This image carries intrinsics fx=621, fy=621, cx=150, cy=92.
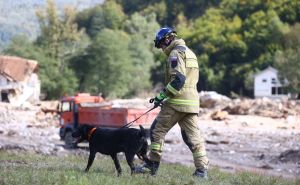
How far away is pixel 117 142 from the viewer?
1012 centimetres

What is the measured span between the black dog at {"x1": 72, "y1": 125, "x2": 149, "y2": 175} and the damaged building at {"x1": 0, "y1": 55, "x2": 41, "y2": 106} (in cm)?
4834

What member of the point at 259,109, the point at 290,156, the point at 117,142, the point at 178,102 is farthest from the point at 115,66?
the point at 178,102

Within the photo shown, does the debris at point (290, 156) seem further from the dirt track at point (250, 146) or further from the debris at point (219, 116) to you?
the debris at point (219, 116)

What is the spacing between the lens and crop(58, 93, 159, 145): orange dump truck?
2345 centimetres

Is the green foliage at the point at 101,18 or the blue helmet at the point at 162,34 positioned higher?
the green foliage at the point at 101,18

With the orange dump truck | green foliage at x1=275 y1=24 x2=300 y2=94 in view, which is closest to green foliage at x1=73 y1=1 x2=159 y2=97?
green foliage at x1=275 y1=24 x2=300 y2=94

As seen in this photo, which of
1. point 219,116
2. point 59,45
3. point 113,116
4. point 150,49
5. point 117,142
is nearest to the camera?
point 117,142

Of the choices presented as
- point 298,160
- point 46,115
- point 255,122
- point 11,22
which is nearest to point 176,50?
point 11,22

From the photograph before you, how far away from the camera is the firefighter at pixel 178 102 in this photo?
9.41 metres

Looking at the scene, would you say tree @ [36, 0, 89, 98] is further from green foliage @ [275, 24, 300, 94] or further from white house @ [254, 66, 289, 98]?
green foliage @ [275, 24, 300, 94]

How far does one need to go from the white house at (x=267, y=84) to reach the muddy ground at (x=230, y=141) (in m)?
42.0

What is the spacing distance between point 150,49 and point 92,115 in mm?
71061

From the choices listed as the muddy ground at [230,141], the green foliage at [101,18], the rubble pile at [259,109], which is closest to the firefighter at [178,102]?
the muddy ground at [230,141]

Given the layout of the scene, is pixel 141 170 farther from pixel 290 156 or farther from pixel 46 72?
pixel 46 72
